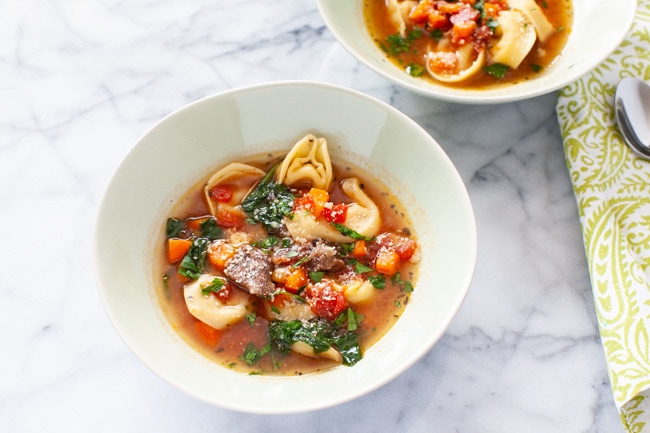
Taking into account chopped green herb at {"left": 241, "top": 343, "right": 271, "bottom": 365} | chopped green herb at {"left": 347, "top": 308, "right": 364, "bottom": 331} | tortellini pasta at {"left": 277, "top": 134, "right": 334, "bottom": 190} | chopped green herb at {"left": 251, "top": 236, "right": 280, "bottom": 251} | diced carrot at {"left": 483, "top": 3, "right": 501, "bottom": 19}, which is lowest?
chopped green herb at {"left": 241, "top": 343, "right": 271, "bottom": 365}

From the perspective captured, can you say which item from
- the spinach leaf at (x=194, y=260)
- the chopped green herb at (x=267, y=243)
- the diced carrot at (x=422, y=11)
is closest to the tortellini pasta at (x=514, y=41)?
the diced carrot at (x=422, y=11)

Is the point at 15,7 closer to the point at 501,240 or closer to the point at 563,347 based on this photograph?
the point at 501,240

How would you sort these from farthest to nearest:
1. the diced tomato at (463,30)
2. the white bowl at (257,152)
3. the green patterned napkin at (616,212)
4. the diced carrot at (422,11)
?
the diced carrot at (422,11), the diced tomato at (463,30), the green patterned napkin at (616,212), the white bowl at (257,152)

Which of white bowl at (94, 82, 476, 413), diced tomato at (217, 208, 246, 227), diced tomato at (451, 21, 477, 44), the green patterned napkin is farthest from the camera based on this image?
diced tomato at (451, 21, 477, 44)

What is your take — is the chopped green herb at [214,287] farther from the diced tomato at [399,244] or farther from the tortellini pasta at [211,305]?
the diced tomato at [399,244]

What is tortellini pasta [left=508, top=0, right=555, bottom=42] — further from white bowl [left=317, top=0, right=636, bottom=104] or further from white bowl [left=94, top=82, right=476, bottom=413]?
white bowl [left=94, top=82, right=476, bottom=413]

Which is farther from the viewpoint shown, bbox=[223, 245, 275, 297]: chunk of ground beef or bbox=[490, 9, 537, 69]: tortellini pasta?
bbox=[490, 9, 537, 69]: tortellini pasta

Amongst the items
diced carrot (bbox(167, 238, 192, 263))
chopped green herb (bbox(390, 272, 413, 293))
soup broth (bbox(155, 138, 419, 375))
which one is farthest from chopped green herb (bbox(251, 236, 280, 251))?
chopped green herb (bbox(390, 272, 413, 293))

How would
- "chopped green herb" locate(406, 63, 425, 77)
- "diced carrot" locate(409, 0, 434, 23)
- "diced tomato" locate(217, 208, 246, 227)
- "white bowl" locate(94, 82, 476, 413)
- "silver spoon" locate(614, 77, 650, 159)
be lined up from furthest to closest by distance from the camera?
1. "diced carrot" locate(409, 0, 434, 23)
2. "chopped green herb" locate(406, 63, 425, 77)
3. "silver spoon" locate(614, 77, 650, 159)
4. "diced tomato" locate(217, 208, 246, 227)
5. "white bowl" locate(94, 82, 476, 413)
